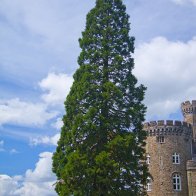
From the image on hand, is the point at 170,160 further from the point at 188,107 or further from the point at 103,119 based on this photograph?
the point at 103,119

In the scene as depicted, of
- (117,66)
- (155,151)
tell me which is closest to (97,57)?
(117,66)

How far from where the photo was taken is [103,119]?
1097 inches

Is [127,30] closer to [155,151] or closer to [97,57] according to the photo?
[97,57]

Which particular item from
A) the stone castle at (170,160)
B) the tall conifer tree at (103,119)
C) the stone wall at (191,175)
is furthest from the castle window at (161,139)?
the tall conifer tree at (103,119)

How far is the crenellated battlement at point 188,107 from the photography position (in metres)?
57.4

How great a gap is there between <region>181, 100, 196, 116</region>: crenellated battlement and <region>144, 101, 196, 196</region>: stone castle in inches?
284

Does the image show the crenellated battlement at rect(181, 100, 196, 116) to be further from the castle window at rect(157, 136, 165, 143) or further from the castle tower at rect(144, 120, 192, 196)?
the castle window at rect(157, 136, 165, 143)

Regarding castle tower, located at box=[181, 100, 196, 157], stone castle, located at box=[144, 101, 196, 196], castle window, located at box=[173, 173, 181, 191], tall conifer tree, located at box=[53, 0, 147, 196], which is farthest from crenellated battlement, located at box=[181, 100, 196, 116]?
tall conifer tree, located at box=[53, 0, 147, 196]

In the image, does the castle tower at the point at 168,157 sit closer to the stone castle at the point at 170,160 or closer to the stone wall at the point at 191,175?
the stone castle at the point at 170,160

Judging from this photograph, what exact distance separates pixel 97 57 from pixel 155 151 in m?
22.1

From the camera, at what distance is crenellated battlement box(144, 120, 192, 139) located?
4972cm

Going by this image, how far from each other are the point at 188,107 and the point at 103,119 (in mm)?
32308

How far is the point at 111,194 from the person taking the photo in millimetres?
26469

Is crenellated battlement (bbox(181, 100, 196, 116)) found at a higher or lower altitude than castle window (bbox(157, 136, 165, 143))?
higher
